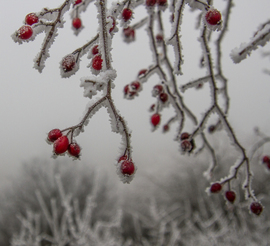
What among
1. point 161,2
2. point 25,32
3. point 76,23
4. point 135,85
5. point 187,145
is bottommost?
point 187,145

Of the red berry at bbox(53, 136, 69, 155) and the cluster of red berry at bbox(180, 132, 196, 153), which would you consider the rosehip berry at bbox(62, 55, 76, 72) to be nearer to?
the red berry at bbox(53, 136, 69, 155)

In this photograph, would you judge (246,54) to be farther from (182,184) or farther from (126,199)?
(126,199)

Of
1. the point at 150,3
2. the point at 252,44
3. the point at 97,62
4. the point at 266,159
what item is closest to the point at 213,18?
the point at 252,44

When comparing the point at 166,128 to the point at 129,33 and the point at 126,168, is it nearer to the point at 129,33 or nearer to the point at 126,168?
the point at 129,33

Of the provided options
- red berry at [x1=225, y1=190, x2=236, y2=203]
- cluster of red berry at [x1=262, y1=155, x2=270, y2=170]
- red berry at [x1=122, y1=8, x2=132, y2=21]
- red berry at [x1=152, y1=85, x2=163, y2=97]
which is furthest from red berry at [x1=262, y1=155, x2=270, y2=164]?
red berry at [x1=122, y1=8, x2=132, y2=21]

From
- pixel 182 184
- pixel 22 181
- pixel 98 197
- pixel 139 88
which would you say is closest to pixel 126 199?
pixel 98 197
